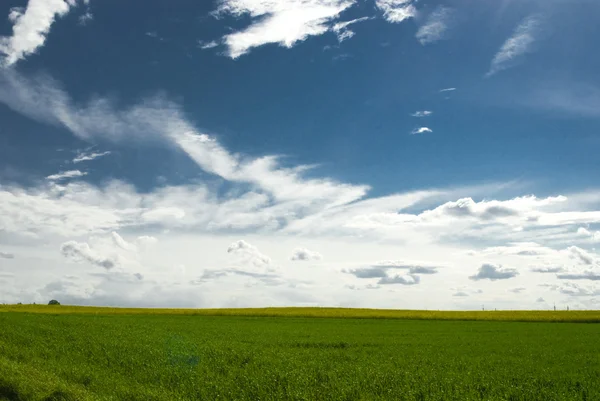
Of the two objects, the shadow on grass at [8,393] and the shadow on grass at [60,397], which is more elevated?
the shadow on grass at [60,397]

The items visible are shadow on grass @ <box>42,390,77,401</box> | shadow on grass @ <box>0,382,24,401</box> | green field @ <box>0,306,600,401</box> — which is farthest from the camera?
shadow on grass @ <box>0,382,24,401</box>

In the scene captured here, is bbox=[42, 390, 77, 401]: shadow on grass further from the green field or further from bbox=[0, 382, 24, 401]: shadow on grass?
bbox=[0, 382, 24, 401]: shadow on grass

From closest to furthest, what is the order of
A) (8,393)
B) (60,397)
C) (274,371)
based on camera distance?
(60,397)
(8,393)
(274,371)

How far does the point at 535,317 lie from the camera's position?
64188 millimetres

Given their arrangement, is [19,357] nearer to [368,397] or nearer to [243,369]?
[243,369]

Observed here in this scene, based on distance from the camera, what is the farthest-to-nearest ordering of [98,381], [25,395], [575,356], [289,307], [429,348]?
[289,307] → [429,348] → [575,356] → [98,381] → [25,395]

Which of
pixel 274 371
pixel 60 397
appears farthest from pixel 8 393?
pixel 274 371

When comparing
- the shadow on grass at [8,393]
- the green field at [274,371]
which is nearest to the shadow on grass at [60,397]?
the green field at [274,371]

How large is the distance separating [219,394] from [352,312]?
53.5 m

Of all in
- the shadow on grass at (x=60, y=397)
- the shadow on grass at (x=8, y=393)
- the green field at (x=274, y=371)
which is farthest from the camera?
the shadow on grass at (x=8, y=393)

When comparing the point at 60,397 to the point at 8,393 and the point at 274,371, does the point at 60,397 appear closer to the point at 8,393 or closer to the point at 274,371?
the point at 8,393

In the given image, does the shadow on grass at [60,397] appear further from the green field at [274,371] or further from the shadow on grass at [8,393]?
the shadow on grass at [8,393]

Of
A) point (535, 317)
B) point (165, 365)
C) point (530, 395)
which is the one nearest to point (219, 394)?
point (165, 365)

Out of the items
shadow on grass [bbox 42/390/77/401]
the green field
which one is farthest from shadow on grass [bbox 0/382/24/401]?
shadow on grass [bbox 42/390/77/401]
